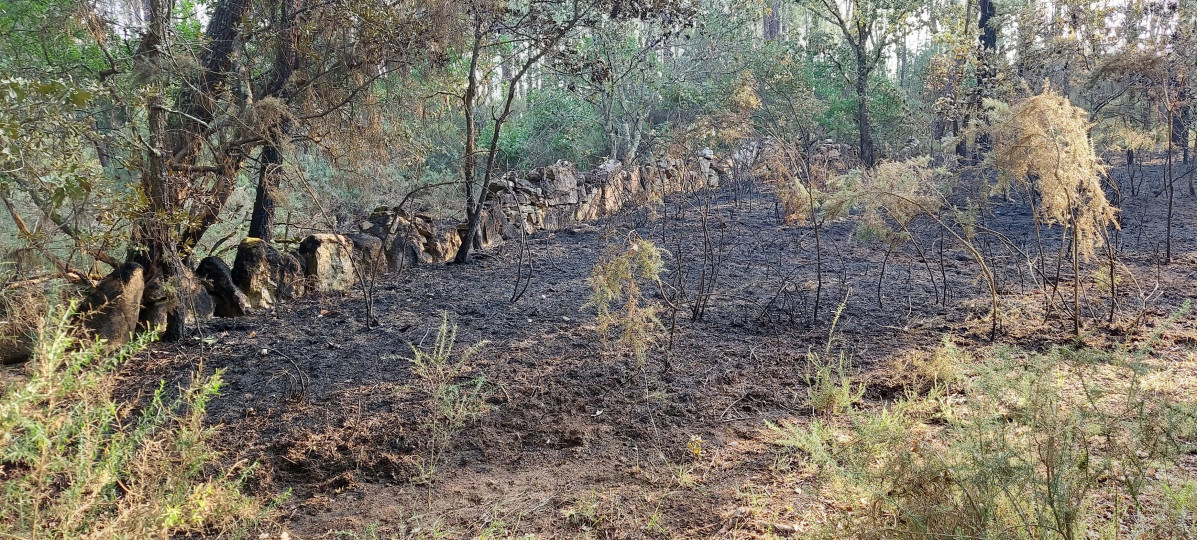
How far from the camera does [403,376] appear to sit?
13.1 feet

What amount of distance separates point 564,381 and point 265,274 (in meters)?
2.85

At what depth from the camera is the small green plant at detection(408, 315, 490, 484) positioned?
3.00m

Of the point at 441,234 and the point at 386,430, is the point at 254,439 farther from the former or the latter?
the point at 441,234

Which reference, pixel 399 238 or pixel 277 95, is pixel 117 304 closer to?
pixel 277 95

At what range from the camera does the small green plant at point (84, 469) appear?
1690 millimetres

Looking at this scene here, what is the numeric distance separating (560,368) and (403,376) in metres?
0.87

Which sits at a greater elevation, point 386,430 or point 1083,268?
point 1083,268

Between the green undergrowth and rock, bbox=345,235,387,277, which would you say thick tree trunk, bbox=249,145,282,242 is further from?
the green undergrowth

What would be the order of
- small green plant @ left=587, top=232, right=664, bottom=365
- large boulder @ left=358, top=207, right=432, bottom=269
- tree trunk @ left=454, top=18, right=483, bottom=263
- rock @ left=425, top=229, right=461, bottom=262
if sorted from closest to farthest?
small green plant @ left=587, top=232, right=664, bottom=365 → tree trunk @ left=454, top=18, right=483, bottom=263 → large boulder @ left=358, top=207, right=432, bottom=269 → rock @ left=425, top=229, right=461, bottom=262

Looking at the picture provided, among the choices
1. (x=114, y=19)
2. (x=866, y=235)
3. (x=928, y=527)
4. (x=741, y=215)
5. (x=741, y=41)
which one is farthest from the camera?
(x=741, y=41)

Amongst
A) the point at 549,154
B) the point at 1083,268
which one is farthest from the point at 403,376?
the point at 549,154

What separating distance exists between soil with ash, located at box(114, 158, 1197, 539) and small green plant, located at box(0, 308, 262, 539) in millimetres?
270

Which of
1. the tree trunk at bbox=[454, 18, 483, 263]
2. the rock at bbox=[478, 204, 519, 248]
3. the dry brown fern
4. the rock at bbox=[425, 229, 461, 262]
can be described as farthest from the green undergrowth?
the rock at bbox=[478, 204, 519, 248]

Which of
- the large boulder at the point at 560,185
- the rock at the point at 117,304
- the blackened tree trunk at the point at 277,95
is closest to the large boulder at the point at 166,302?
the rock at the point at 117,304
